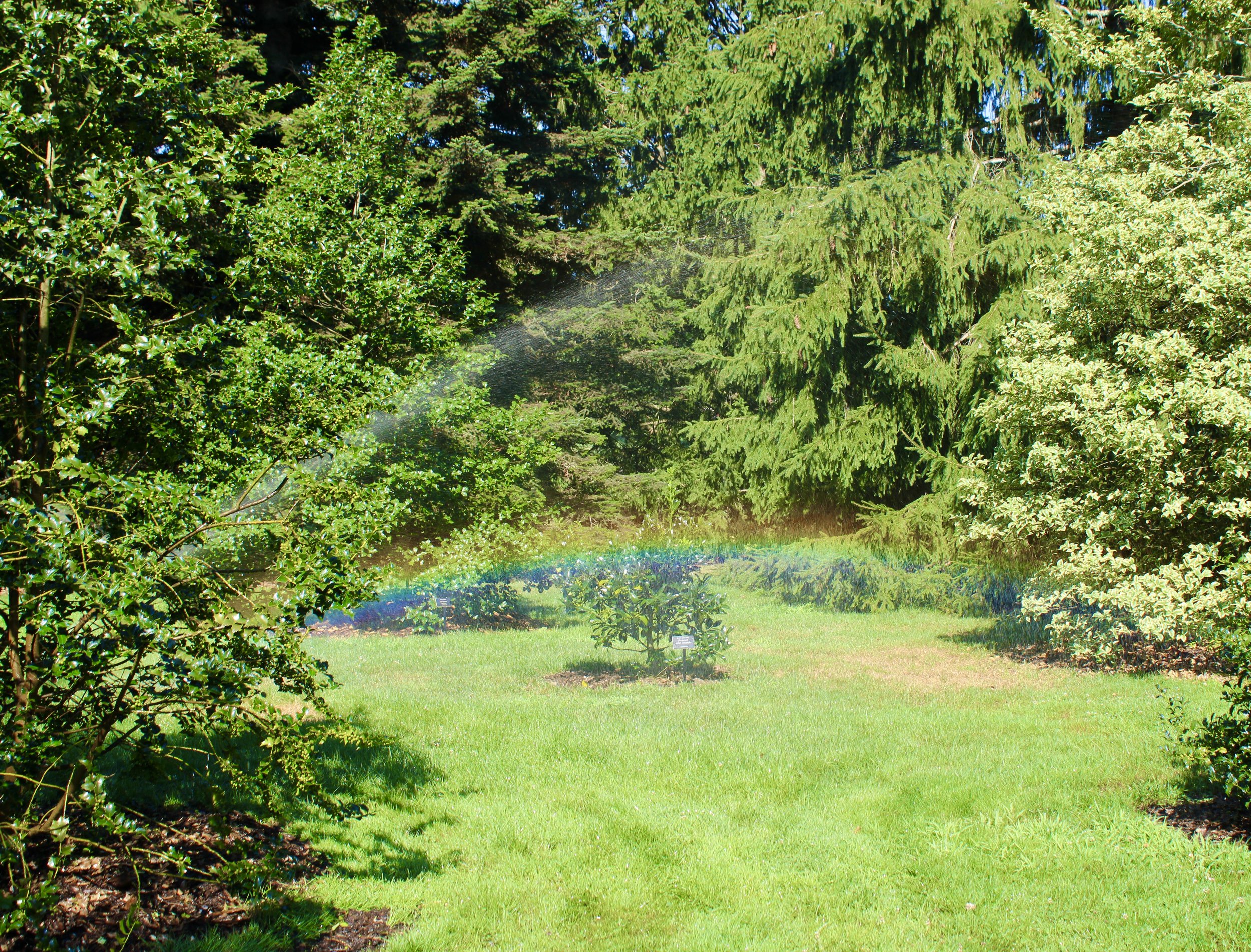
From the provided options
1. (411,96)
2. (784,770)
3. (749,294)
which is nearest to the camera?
(784,770)

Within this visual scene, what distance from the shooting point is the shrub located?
387 inches

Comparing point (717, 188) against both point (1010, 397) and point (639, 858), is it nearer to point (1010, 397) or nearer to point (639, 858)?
point (1010, 397)

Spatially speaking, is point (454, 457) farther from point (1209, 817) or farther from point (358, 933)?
point (1209, 817)

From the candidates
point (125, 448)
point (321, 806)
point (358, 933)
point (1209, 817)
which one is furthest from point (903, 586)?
point (125, 448)

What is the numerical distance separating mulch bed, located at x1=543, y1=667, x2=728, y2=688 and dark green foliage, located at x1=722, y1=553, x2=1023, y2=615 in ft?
18.7

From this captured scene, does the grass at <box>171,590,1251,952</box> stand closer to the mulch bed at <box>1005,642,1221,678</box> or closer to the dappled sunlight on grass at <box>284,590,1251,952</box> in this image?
the dappled sunlight on grass at <box>284,590,1251,952</box>

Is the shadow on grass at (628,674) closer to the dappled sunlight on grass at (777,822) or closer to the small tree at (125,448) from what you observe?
the dappled sunlight on grass at (777,822)

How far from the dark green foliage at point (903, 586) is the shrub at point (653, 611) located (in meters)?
5.92

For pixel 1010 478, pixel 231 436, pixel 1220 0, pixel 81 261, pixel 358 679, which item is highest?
pixel 1220 0

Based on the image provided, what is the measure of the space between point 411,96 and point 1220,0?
1153cm

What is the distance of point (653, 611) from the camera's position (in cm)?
994

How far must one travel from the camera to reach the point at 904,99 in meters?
14.9

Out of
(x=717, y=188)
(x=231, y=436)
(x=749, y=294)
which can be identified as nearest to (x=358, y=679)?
(x=231, y=436)

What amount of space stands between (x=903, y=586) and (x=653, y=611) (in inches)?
272
